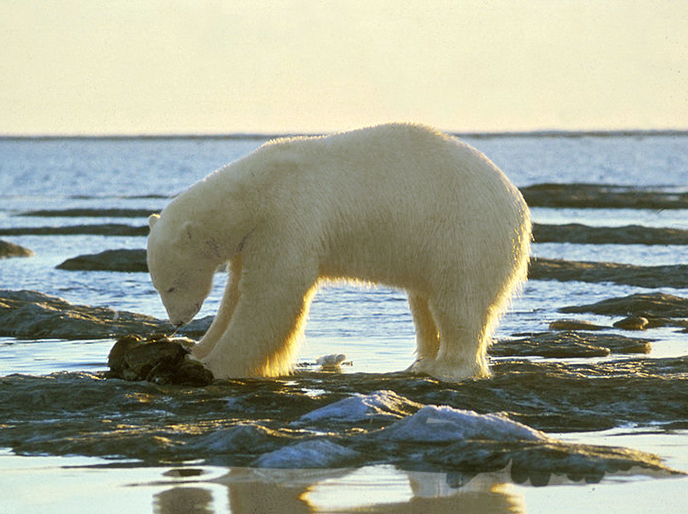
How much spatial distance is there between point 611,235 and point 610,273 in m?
7.78

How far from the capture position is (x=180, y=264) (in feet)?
28.6

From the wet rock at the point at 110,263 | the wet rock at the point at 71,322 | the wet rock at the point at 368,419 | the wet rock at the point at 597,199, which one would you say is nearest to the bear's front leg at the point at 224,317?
the wet rock at the point at 368,419

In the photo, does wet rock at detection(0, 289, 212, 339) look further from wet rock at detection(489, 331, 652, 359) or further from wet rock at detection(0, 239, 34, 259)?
wet rock at detection(0, 239, 34, 259)

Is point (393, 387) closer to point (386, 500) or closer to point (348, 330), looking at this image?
point (386, 500)

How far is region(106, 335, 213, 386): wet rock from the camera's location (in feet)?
27.3

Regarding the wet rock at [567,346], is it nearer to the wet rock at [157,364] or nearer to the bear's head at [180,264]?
the bear's head at [180,264]

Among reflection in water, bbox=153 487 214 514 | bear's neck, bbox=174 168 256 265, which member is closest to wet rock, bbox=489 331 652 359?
bear's neck, bbox=174 168 256 265

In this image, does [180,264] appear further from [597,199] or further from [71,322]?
[597,199]

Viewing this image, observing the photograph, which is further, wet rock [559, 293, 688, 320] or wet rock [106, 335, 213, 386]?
wet rock [559, 293, 688, 320]

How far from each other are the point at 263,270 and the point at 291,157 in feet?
2.91

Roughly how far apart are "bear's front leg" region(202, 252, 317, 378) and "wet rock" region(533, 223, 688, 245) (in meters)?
15.8

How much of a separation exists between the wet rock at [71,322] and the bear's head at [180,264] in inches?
97.2

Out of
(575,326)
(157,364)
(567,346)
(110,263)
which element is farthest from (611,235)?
(157,364)

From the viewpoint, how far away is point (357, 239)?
8586mm
